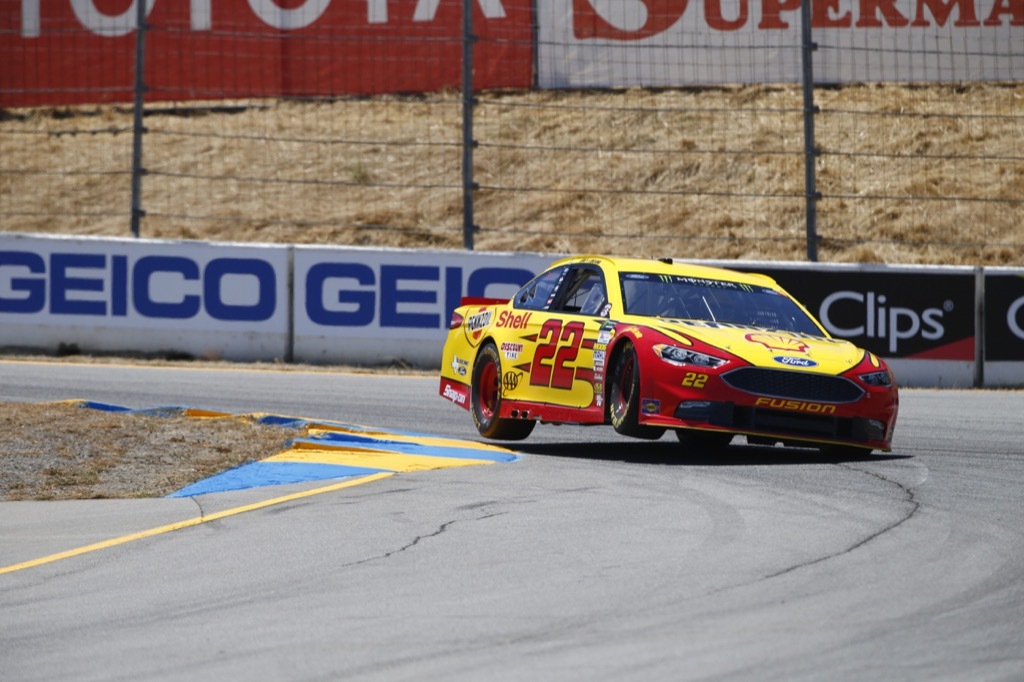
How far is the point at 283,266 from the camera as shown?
1702 centimetres

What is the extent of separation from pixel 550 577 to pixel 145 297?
12170 millimetres

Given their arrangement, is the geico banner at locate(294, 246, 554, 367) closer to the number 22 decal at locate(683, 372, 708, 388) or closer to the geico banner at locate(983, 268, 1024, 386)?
the geico banner at locate(983, 268, 1024, 386)

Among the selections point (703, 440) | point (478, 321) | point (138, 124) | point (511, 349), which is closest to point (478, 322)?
point (478, 321)

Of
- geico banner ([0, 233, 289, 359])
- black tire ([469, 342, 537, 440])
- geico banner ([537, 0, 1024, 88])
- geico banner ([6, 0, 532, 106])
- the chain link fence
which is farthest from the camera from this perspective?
geico banner ([6, 0, 532, 106])

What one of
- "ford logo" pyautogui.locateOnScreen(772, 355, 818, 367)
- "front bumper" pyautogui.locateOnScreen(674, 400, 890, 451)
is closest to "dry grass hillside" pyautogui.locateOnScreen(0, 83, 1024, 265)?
"ford logo" pyautogui.locateOnScreen(772, 355, 818, 367)

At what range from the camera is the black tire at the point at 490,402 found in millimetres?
11185

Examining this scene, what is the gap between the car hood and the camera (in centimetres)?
964

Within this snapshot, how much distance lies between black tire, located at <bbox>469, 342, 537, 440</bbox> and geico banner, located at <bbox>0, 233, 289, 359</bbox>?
5845 millimetres

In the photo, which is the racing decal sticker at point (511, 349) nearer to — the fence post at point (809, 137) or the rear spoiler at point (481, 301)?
the rear spoiler at point (481, 301)

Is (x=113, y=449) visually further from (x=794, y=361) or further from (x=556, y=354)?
(x=794, y=361)

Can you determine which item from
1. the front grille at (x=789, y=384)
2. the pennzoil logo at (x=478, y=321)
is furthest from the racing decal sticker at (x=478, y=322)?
the front grille at (x=789, y=384)

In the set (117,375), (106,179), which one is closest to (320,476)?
(117,375)

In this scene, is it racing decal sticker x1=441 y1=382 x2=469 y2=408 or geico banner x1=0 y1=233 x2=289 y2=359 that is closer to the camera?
racing decal sticker x1=441 y1=382 x2=469 y2=408

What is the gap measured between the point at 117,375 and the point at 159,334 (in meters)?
2.19
